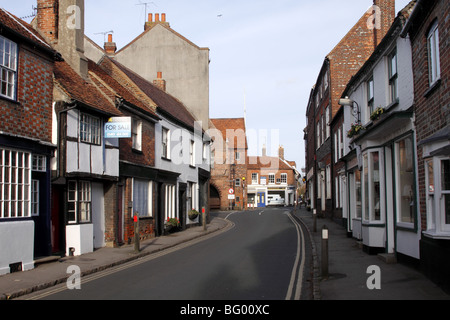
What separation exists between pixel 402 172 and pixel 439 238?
3.87 m

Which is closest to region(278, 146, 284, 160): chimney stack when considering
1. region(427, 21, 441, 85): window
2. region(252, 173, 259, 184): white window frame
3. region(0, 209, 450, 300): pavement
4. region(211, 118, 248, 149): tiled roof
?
region(252, 173, 259, 184): white window frame

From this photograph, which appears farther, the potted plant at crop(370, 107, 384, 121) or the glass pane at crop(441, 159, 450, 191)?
the potted plant at crop(370, 107, 384, 121)

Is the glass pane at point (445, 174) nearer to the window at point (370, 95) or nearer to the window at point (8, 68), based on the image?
the window at point (370, 95)

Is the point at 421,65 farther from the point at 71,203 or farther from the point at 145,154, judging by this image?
the point at 145,154

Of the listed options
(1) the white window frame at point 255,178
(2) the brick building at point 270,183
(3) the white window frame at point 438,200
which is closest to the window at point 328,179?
(3) the white window frame at point 438,200

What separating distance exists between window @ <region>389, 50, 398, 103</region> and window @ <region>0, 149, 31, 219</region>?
9.99 meters

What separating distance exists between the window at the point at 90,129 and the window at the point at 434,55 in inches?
404

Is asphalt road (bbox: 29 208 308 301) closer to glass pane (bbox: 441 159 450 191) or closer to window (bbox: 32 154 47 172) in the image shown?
glass pane (bbox: 441 159 450 191)

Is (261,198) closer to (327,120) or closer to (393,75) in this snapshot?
(327,120)

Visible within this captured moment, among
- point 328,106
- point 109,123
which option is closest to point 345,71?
point 328,106

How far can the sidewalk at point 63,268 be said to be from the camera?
31.6 ft

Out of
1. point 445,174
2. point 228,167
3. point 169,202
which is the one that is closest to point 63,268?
point 445,174

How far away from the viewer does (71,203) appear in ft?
49.2

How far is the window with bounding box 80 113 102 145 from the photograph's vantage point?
1505cm
